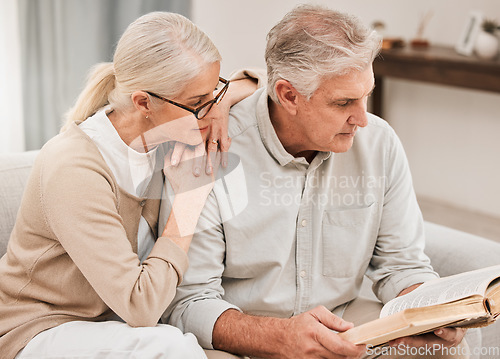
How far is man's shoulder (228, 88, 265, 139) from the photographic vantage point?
1484mm

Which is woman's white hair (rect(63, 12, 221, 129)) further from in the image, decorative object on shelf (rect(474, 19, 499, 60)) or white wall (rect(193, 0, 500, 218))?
decorative object on shelf (rect(474, 19, 499, 60))

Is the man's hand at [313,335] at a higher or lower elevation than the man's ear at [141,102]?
lower

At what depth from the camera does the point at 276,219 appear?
1474mm

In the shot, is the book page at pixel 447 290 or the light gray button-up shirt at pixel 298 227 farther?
the light gray button-up shirt at pixel 298 227

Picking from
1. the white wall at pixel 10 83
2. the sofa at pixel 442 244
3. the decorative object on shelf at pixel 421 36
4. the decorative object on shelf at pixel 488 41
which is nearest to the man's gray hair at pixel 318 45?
the sofa at pixel 442 244

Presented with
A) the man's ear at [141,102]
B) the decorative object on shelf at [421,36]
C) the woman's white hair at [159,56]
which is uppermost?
the woman's white hair at [159,56]

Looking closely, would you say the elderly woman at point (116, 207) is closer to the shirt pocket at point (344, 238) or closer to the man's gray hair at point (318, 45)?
the man's gray hair at point (318, 45)

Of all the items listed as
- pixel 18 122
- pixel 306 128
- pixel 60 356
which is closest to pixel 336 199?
pixel 306 128

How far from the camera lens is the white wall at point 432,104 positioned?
11.1 feet

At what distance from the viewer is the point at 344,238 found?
1517 mm

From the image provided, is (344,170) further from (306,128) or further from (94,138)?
(94,138)

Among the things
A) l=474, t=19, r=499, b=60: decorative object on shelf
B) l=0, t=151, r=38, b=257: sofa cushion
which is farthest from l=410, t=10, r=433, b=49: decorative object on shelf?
l=0, t=151, r=38, b=257: sofa cushion

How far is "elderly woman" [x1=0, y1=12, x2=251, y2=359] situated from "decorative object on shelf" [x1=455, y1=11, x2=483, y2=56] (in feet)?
7.18

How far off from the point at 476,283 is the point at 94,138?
0.79 m
